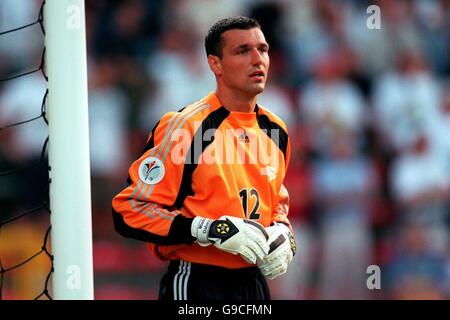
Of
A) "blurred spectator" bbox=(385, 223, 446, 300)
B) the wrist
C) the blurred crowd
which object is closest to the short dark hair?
the wrist

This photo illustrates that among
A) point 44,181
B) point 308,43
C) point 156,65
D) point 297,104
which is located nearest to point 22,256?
point 44,181

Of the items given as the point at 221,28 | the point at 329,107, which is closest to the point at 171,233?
the point at 221,28

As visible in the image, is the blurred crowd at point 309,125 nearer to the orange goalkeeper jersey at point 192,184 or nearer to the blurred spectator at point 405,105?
the blurred spectator at point 405,105

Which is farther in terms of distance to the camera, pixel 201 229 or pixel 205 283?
pixel 205 283

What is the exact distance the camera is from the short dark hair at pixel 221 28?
14.7ft

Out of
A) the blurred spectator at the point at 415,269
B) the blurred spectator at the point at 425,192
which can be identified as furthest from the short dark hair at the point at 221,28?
the blurred spectator at the point at 415,269

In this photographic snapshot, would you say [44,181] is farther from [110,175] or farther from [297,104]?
[297,104]

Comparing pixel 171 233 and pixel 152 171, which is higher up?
pixel 152 171

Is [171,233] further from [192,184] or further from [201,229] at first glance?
[192,184]

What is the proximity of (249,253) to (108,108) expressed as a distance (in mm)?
3789

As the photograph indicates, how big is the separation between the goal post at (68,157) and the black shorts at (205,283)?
43cm

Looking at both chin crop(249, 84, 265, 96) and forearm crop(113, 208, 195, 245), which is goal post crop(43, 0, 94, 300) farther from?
chin crop(249, 84, 265, 96)

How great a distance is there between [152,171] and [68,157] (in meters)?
0.38

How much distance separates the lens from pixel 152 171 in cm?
425
